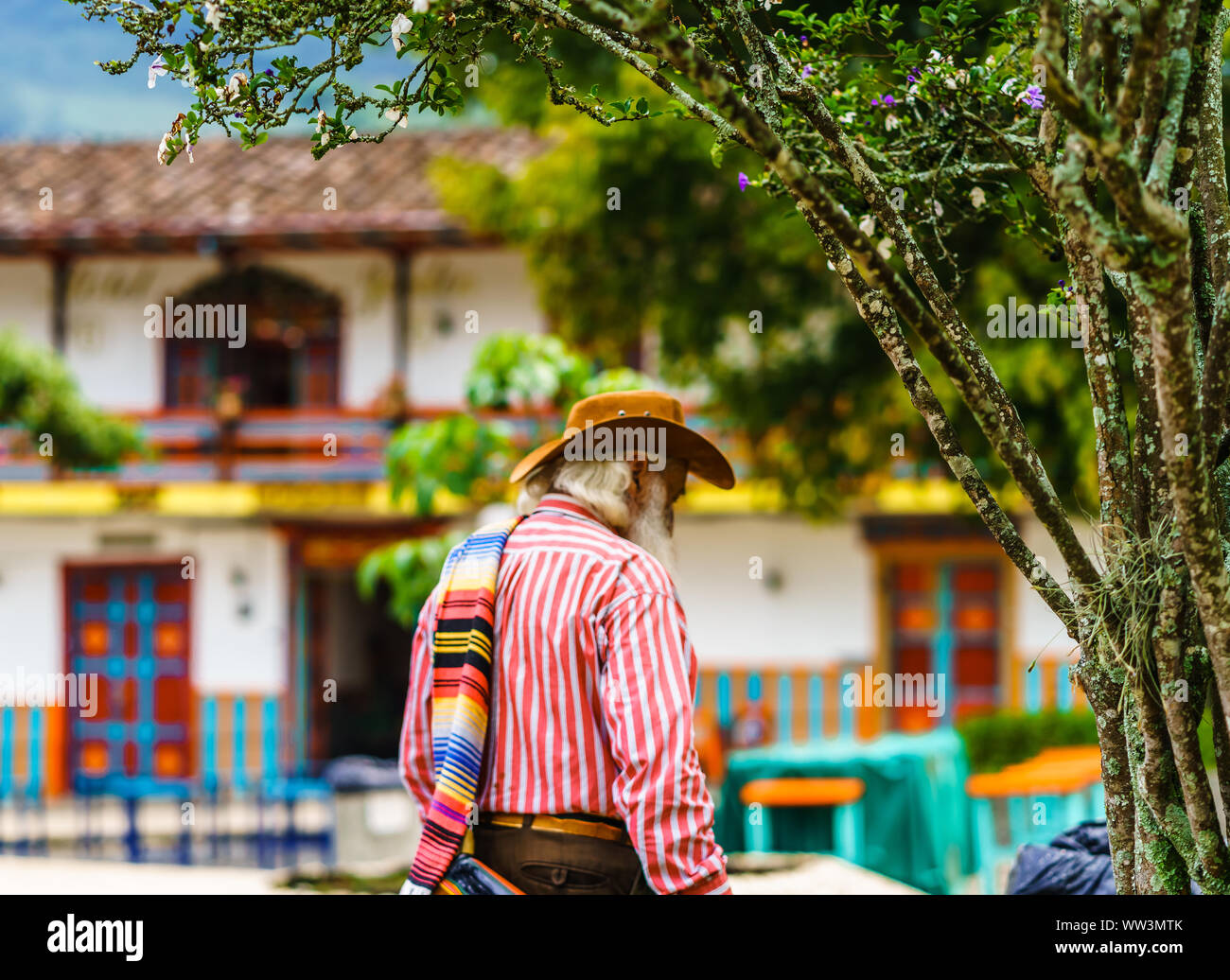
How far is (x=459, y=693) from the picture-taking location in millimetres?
2400

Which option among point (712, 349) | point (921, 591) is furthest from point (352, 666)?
point (712, 349)

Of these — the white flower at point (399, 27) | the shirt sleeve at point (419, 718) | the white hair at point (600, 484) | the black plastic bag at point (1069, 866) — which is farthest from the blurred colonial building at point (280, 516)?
the white flower at point (399, 27)

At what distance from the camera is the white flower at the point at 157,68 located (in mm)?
2109

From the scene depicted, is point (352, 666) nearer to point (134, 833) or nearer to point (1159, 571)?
point (134, 833)

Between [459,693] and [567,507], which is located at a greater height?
[567,507]

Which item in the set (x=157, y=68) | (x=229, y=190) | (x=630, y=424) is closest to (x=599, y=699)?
(x=630, y=424)

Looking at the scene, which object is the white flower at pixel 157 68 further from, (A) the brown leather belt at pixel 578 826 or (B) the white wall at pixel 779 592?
(B) the white wall at pixel 779 592

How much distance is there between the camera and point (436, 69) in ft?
7.26

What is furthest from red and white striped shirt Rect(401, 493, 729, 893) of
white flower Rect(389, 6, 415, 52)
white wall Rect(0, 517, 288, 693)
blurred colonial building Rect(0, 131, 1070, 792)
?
white wall Rect(0, 517, 288, 693)

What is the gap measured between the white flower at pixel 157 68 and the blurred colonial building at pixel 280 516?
1075cm

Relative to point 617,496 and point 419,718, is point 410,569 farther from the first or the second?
point 617,496

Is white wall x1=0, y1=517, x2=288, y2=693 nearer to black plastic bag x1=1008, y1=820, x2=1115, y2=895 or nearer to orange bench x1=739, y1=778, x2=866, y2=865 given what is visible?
orange bench x1=739, y1=778, x2=866, y2=865

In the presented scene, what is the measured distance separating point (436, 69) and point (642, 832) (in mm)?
1298

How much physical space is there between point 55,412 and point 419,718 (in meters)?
8.51
